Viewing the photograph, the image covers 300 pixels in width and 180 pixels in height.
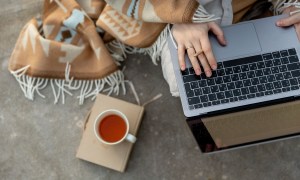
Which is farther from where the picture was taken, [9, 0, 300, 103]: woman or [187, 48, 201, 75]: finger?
[9, 0, 300, 103]: woman

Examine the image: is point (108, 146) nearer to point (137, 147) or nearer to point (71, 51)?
point (137, 147)

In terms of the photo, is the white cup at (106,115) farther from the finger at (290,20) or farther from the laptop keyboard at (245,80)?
the finger at (290,20)

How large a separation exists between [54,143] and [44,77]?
0.69ft

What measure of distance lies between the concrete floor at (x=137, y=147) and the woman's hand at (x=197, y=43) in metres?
0.32

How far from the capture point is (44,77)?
1268 millimetres

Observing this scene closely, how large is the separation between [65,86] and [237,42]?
1.93 feet

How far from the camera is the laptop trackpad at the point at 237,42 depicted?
0.95 m

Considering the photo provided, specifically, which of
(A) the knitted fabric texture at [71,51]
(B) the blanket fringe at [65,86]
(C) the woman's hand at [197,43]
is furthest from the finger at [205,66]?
(B) the blanket fringe at [65,86]

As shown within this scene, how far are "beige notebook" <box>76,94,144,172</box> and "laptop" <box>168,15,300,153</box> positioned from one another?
32cm

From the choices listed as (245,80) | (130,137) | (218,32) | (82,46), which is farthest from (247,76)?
(82,46)

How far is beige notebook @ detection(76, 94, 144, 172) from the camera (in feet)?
3.95

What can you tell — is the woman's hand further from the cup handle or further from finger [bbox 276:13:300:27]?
the cup handle

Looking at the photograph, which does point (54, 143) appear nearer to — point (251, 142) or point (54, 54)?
point (54, 54)

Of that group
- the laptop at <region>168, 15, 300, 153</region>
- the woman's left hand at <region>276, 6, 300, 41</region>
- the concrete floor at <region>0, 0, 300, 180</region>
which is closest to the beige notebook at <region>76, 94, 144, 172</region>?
the concrete floor at <region>0, 0, 300, 180</region>
